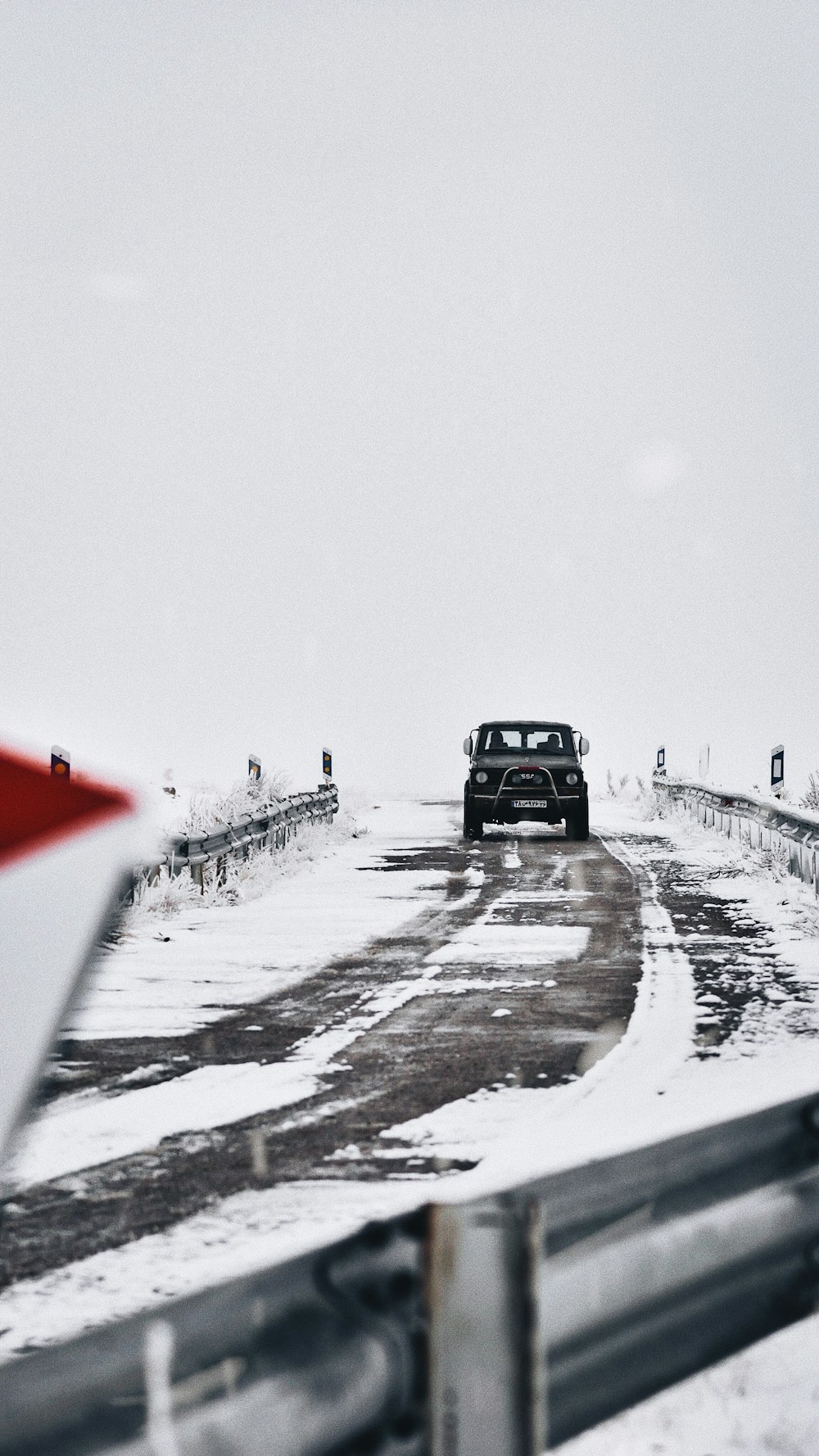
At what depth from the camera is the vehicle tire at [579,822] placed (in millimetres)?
21625

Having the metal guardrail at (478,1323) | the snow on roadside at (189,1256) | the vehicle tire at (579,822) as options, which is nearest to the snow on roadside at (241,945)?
the snow on roadside at (189,1256)

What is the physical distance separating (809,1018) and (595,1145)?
9.69ft

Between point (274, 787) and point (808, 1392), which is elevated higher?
point (274, 787)

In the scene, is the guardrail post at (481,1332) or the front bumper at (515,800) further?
the front bumper at (515,800)

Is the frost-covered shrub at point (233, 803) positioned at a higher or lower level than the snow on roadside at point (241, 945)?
higher

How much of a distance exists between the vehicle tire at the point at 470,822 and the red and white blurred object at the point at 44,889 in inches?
789

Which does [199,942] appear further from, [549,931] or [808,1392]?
[808,1392]

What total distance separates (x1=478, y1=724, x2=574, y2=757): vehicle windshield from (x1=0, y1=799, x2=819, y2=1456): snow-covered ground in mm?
9328

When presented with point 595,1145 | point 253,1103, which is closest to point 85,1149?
point 253,1103

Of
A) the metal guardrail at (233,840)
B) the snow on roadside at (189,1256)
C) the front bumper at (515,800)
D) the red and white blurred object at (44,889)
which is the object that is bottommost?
the snow on roadside at (189,1256)

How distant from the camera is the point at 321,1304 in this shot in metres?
1.92

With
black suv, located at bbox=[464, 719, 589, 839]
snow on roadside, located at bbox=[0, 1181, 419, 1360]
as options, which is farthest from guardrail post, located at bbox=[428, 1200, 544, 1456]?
black suv, located at bbox=[464, 719, 589, 839]

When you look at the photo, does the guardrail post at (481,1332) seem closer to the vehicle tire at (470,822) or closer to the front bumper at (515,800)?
the vehicle tire at (470,822)

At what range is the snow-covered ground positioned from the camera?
3365mm
